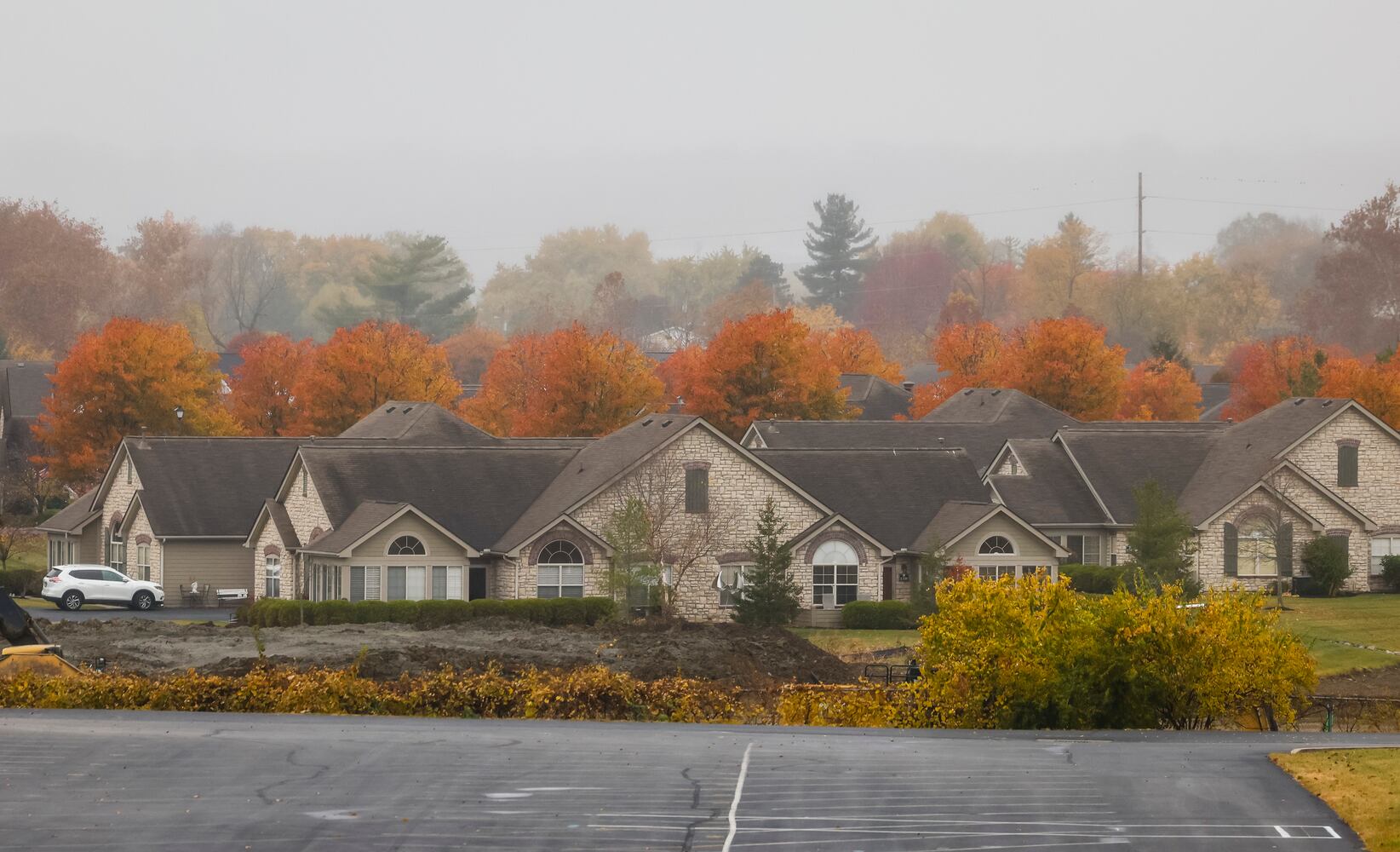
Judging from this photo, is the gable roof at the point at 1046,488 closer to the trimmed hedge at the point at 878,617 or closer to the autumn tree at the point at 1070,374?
the trimmed hedge at the point at 878,617

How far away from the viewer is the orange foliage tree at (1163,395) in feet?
362

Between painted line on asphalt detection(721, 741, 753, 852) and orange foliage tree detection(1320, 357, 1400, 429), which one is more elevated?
orange foliage tree detection(1320, 357, 1400, 429)

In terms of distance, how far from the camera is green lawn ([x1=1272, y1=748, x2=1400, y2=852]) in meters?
21.0

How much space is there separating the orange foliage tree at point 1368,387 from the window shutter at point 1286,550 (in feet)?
65.5

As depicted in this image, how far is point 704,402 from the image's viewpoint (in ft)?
297

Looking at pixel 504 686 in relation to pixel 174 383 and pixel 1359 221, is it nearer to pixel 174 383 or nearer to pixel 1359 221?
pixel 174 383

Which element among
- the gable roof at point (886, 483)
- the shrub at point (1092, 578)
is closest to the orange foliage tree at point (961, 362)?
the gable roof at point (886, 483)

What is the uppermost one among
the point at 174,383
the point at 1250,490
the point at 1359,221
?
the point at 1359,221

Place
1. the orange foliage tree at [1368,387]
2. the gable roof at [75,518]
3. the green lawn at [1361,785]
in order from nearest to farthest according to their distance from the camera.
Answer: the green lawn at [1361,785] < the gable roof at [75,518] < the orange foliage tree at [1368,387]

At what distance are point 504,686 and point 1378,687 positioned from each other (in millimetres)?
21848

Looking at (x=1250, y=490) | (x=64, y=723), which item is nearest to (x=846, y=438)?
(x=1250, y=490)

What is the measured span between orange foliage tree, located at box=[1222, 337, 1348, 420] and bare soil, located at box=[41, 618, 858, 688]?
148 ft

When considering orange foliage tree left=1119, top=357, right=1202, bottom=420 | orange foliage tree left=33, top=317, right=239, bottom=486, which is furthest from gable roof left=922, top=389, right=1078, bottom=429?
orange foliage tree left=33, top=317, right=239, bottom=486

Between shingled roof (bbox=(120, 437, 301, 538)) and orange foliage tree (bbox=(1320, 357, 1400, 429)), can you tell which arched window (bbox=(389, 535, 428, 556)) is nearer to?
shingled roof (bbox=(120, 437, 301, 538))
